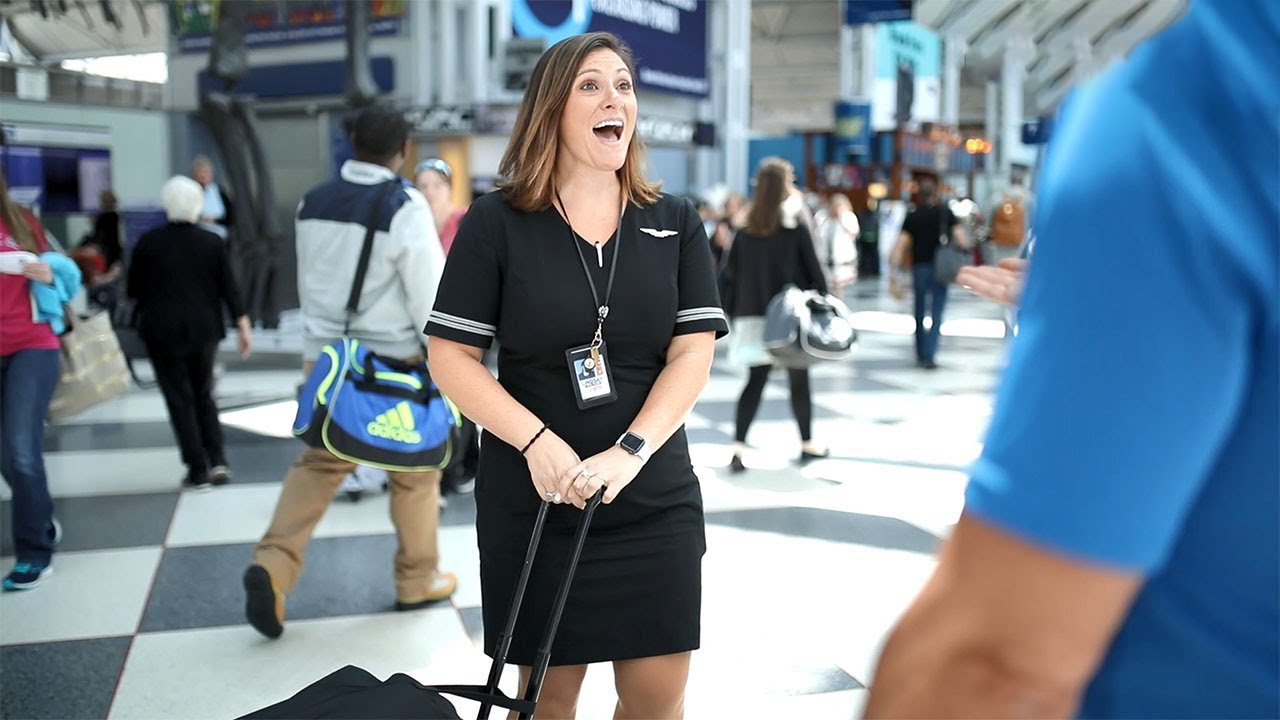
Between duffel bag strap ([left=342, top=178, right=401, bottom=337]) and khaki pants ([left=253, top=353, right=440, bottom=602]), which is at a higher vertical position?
duffel bag strap ([left=342, top=178, right=401, bottom=337])

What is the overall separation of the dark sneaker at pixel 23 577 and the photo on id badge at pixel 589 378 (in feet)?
9.31

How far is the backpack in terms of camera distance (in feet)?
38.3

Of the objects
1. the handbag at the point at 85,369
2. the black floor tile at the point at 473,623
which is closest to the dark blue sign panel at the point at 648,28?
the handbag at the point at 85,369

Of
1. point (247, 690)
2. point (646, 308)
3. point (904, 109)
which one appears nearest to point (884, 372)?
point (247, 690)

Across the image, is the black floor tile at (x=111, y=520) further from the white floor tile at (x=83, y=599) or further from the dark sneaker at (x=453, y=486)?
the dark sneaker at (x=453, y=486)

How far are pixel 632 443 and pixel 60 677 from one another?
2086 mm

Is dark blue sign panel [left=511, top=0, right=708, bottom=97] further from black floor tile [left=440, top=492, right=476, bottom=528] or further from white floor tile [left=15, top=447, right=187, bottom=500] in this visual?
black floor tile [left=440, top=492, right=476, bottom=528]

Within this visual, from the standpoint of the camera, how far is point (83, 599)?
3.75 metres

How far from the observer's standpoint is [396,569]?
369 centimetres

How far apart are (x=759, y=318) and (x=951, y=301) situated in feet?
37.9

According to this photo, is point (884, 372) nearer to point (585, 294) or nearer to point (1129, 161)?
point (585, 294)

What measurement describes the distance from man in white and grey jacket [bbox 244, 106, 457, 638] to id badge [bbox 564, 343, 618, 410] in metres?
1.70

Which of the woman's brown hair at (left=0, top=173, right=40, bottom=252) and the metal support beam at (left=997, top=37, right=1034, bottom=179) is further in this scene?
the metal support beam at (left=997, top=37, right=1034, bottom=179)

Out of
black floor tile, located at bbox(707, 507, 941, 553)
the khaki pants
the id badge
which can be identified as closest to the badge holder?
the id badge
